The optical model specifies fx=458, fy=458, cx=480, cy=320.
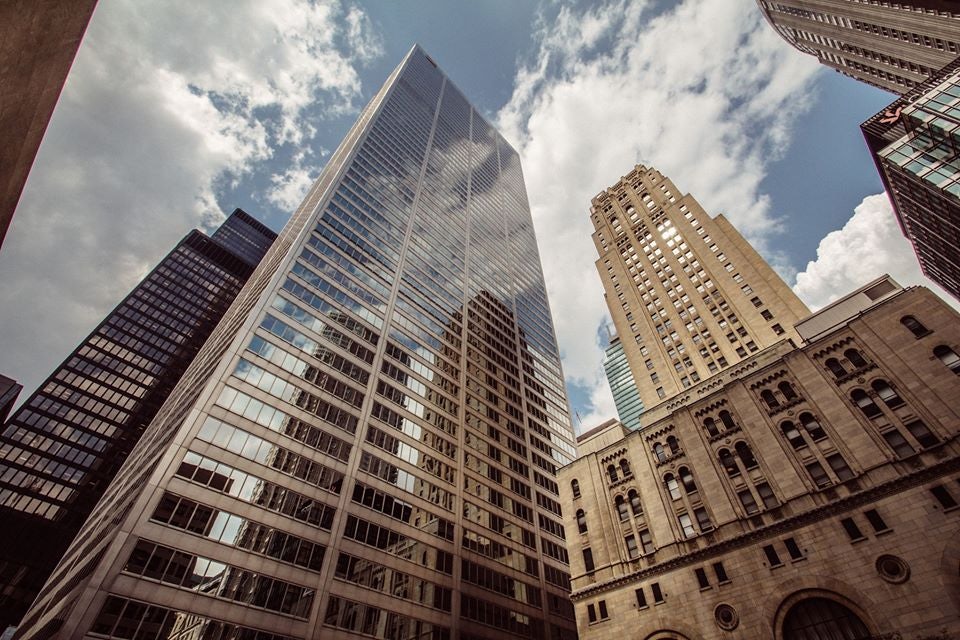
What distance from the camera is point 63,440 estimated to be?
81.3 meters

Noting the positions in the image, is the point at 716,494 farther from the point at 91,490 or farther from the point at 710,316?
the point at 91,490

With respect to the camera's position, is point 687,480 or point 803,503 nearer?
point 803,503

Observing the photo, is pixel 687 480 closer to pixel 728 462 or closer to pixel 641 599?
pixel 728 462

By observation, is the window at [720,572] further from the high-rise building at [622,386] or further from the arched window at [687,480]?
the high-rise building at [622,386]

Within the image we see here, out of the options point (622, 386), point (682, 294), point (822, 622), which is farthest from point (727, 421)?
point (622, 386)

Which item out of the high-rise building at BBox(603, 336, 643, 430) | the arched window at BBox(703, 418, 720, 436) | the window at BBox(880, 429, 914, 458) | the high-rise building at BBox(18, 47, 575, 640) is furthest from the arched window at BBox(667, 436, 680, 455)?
the high-rise building at BBox(603, 336, 643, 430)

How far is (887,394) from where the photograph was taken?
31.9m

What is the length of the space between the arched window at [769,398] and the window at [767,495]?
663 cm

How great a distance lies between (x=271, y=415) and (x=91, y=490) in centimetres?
6522

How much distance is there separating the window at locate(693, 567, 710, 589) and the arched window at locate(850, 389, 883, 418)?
16014 mm

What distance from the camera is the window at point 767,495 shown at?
3301 cm

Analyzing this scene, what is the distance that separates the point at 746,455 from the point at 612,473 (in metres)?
12.5

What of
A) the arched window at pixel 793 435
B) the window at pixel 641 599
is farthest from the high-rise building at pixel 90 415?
the arched window at pixel 793 435

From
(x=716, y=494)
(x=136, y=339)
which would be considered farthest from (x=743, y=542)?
(x=136, y=339)
